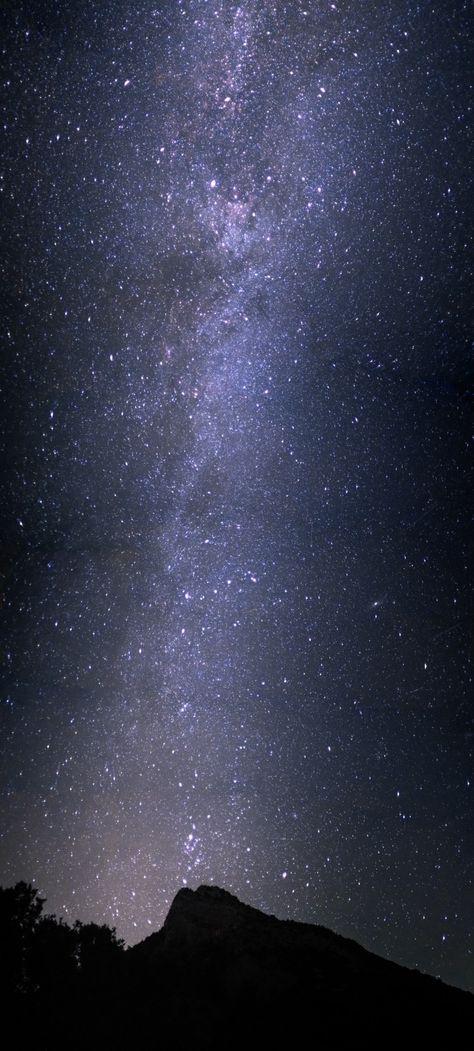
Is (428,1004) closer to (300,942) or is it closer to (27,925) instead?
(300,942)

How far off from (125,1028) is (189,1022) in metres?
0.96

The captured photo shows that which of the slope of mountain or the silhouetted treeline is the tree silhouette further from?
the slope of mountain

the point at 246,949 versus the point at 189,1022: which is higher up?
the point at 246,949

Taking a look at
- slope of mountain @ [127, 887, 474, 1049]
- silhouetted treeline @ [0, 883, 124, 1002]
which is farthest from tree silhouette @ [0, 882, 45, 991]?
slope of mountain @ [127, 887, 474, 1049]

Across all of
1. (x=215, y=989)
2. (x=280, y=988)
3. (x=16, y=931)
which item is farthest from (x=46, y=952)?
(x=280, y=988)

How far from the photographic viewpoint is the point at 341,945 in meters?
11.3

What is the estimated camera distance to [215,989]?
9594mm

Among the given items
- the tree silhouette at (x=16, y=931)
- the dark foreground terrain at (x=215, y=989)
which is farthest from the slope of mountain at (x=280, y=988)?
the tree silhouette at (x=16, y=931)

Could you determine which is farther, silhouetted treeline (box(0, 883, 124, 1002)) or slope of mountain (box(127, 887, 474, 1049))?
silhouetted treeline (box(0, 883, 124, 1002))

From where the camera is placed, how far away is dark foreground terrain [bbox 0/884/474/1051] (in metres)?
8.60

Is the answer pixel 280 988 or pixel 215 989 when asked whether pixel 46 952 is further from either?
pixel 280 988

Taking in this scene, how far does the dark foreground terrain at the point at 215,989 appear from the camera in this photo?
339 inches

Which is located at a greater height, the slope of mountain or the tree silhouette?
the tree silhouette

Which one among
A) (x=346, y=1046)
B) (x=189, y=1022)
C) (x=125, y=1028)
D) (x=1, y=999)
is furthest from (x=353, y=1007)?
(x=1, y=999)
